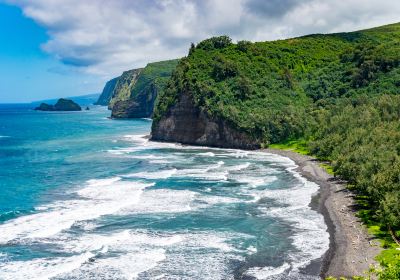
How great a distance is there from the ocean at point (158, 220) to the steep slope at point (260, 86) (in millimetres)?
25061

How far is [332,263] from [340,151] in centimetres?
4705

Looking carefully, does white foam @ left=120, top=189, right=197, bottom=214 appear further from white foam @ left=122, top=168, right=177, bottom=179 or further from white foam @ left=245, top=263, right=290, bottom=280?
white foam @ left=245, top=263, right=290, bottom=280

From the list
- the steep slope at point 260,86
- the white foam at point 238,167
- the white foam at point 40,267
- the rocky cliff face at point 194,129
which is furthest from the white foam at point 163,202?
the steep slope at point 260,86

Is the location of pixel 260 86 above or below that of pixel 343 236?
above

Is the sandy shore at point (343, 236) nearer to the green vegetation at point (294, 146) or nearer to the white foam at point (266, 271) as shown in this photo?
the white foam at point (266, 271)

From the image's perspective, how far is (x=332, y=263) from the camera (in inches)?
1816

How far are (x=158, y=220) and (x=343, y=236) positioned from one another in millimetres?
23047

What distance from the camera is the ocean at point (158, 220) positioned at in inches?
1796

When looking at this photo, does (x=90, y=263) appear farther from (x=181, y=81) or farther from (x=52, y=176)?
(x=181, y=81)

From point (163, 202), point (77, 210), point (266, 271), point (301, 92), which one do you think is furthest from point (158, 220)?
point (301, 92)

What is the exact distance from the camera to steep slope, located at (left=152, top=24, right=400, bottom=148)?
433 feet

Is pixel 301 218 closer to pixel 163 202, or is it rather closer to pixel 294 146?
pixel 163 202

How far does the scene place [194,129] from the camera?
141 m

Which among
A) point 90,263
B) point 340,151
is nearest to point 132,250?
point 90,263
